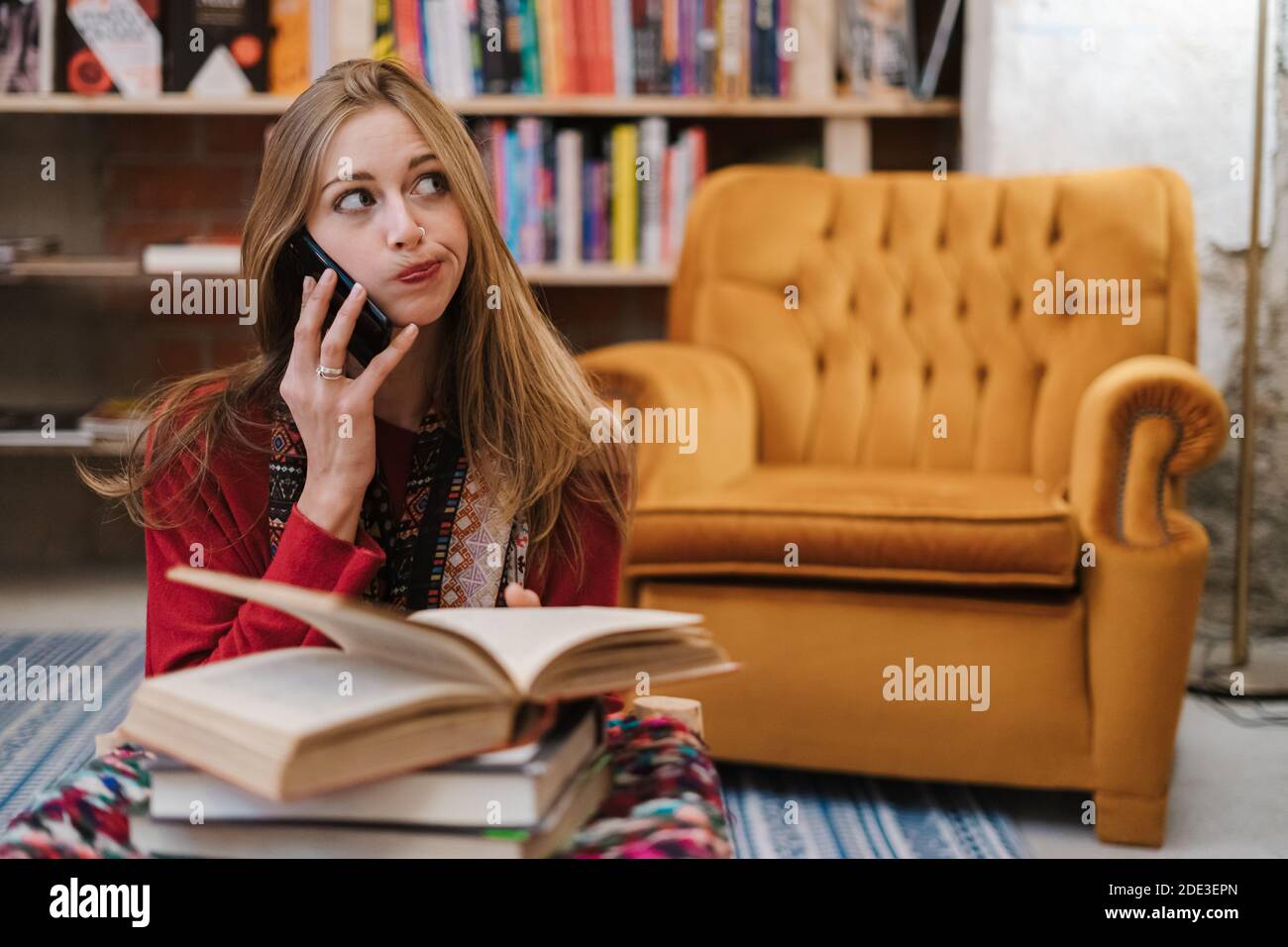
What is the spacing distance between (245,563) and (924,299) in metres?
1.57

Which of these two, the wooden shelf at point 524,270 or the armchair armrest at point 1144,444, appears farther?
the wooden shelf at point 524,270

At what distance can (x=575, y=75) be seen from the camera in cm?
257

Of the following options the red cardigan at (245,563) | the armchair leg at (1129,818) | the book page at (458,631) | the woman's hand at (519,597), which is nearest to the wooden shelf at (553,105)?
the armchair leg at (1129,818)

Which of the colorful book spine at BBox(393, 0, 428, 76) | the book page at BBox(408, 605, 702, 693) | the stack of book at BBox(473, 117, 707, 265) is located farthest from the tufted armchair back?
the book page at BBox(408, 605, 702, 693)

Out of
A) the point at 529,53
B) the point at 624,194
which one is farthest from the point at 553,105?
the point at 624,194

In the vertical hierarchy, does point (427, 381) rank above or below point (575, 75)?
below

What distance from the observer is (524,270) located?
258 centimetres

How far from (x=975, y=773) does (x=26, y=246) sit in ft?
7.15

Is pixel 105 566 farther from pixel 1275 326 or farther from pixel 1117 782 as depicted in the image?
pixel 1275 326

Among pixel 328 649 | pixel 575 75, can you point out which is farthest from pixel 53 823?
pixel 575 75

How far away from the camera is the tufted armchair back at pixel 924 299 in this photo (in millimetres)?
1973

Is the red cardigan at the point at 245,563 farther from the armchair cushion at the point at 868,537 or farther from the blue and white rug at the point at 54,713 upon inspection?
the blue and white rug at the point at 54,713

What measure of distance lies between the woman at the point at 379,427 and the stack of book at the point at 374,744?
169mm

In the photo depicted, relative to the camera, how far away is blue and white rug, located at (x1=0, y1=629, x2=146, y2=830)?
173 centimetres
